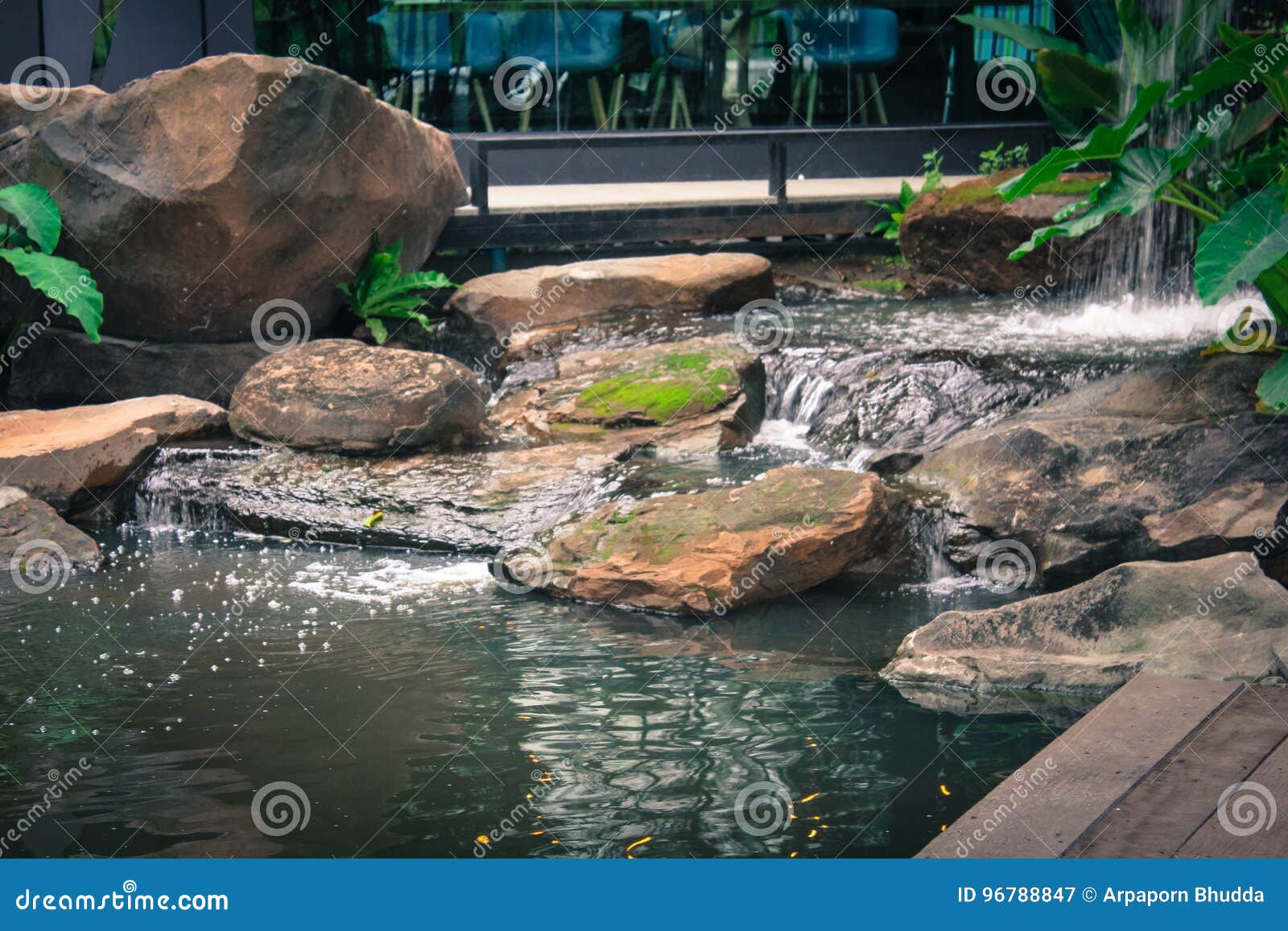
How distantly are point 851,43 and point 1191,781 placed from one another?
13098 millimetres

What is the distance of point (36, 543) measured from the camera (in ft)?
22.7

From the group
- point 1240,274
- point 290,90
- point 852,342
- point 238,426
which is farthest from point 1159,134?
point 238,426

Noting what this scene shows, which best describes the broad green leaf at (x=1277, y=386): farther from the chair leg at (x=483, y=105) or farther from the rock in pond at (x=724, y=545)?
the chair leg at (x=483, y=105)

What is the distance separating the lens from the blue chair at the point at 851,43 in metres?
15.2

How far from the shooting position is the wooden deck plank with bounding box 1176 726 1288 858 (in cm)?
331

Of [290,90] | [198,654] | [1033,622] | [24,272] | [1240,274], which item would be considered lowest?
[198,654]

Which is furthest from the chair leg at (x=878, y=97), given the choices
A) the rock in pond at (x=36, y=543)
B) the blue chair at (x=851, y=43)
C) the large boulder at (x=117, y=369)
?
the rock in pond at (x=36, y=543)

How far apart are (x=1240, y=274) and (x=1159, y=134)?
5.87 m

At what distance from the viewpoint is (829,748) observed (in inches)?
172

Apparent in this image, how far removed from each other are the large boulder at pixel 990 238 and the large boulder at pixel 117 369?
6077 mm

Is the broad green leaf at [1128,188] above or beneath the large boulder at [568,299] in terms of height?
above

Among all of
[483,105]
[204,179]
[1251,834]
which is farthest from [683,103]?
[1251,834]

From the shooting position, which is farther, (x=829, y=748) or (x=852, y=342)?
(x=852, y=342)

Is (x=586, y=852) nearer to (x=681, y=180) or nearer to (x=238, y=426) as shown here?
(x=238, y=426)
